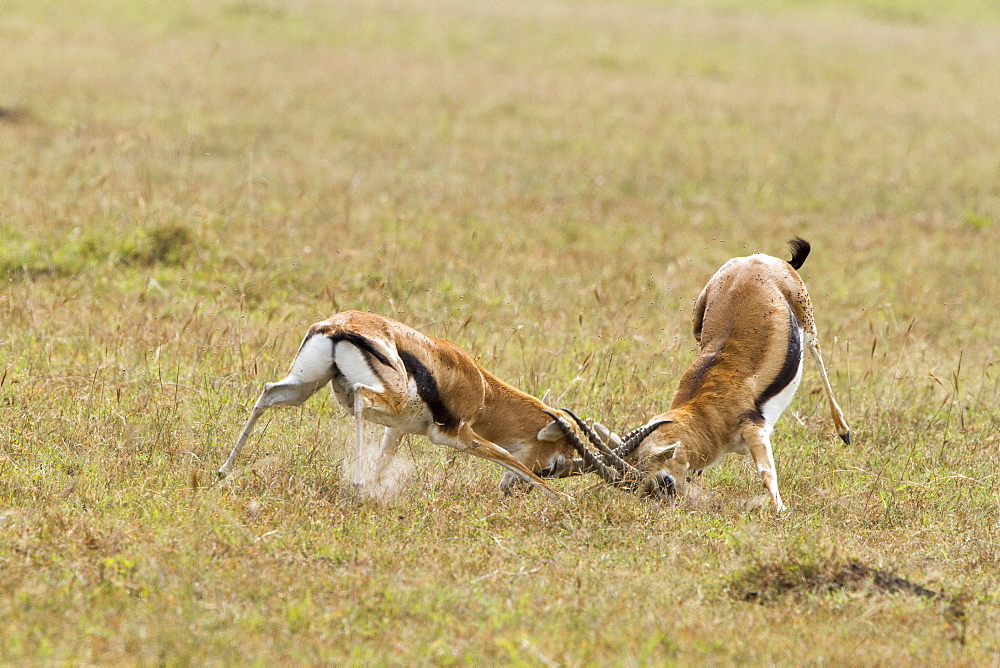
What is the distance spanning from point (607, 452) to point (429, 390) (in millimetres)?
1015

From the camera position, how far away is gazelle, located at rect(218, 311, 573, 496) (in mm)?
5879

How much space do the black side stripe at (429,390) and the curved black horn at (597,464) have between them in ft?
1.92

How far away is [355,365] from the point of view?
588 centimetres

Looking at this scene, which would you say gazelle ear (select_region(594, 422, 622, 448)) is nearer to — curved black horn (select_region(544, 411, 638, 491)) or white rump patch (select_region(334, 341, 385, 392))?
curved black horn (select_region(544, 411, 638, 491))

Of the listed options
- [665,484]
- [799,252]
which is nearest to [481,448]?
[665,484]

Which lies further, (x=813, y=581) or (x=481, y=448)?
(x=481, y=448)

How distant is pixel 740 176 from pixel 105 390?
10042 mm

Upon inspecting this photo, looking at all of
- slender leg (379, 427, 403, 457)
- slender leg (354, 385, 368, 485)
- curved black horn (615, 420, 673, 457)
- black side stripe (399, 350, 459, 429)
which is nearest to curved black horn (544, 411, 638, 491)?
curved black horn (615, 420, 673, 457)

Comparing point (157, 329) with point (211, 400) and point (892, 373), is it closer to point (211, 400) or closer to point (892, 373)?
point (211, 400)

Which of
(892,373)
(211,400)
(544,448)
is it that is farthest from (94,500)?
(892,373)

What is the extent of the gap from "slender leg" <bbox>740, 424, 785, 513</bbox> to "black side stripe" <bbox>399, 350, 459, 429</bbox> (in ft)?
5.59

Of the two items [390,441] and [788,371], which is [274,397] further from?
[788,371]

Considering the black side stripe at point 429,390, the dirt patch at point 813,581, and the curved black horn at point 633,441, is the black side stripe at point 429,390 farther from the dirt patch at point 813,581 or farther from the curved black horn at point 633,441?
the dirt patch at point 813,581

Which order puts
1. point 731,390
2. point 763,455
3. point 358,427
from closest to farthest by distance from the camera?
point 358,427 → point 763,455 → point 731,390
